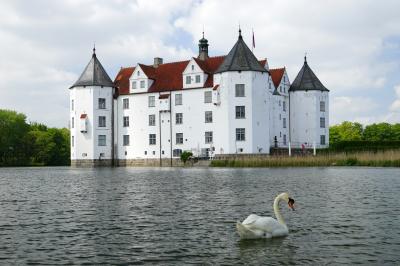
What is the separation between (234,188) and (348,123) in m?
119

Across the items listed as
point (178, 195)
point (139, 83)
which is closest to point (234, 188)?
→ point (178, 195)

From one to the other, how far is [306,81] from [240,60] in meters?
14.0

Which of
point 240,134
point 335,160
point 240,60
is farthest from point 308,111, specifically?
point 335,160

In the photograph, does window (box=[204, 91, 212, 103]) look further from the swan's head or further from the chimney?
the swan's head

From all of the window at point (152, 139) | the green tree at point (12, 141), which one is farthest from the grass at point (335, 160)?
the green tree at point (12, 141)

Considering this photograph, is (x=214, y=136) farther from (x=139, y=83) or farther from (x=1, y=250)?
(x=1, y=250)

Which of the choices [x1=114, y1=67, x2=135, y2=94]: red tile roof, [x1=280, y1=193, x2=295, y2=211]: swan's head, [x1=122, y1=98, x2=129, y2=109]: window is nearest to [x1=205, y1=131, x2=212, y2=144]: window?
[x1=122, y1=98, x2=129, y2=109]: window

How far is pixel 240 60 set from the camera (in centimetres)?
6944

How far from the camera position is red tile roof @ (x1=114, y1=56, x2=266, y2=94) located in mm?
74250

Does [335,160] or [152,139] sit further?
[152,139]

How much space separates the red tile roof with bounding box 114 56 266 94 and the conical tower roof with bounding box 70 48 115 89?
2459 mm

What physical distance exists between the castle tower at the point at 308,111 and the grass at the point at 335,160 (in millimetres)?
21592

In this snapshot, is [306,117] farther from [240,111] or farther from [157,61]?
[157,61]

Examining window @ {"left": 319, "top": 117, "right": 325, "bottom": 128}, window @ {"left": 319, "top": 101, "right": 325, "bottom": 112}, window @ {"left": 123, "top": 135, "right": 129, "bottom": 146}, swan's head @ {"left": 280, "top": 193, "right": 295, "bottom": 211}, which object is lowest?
swan's head @ {"left": 280, "top": 193, "right": 295, "bottom": 211}
